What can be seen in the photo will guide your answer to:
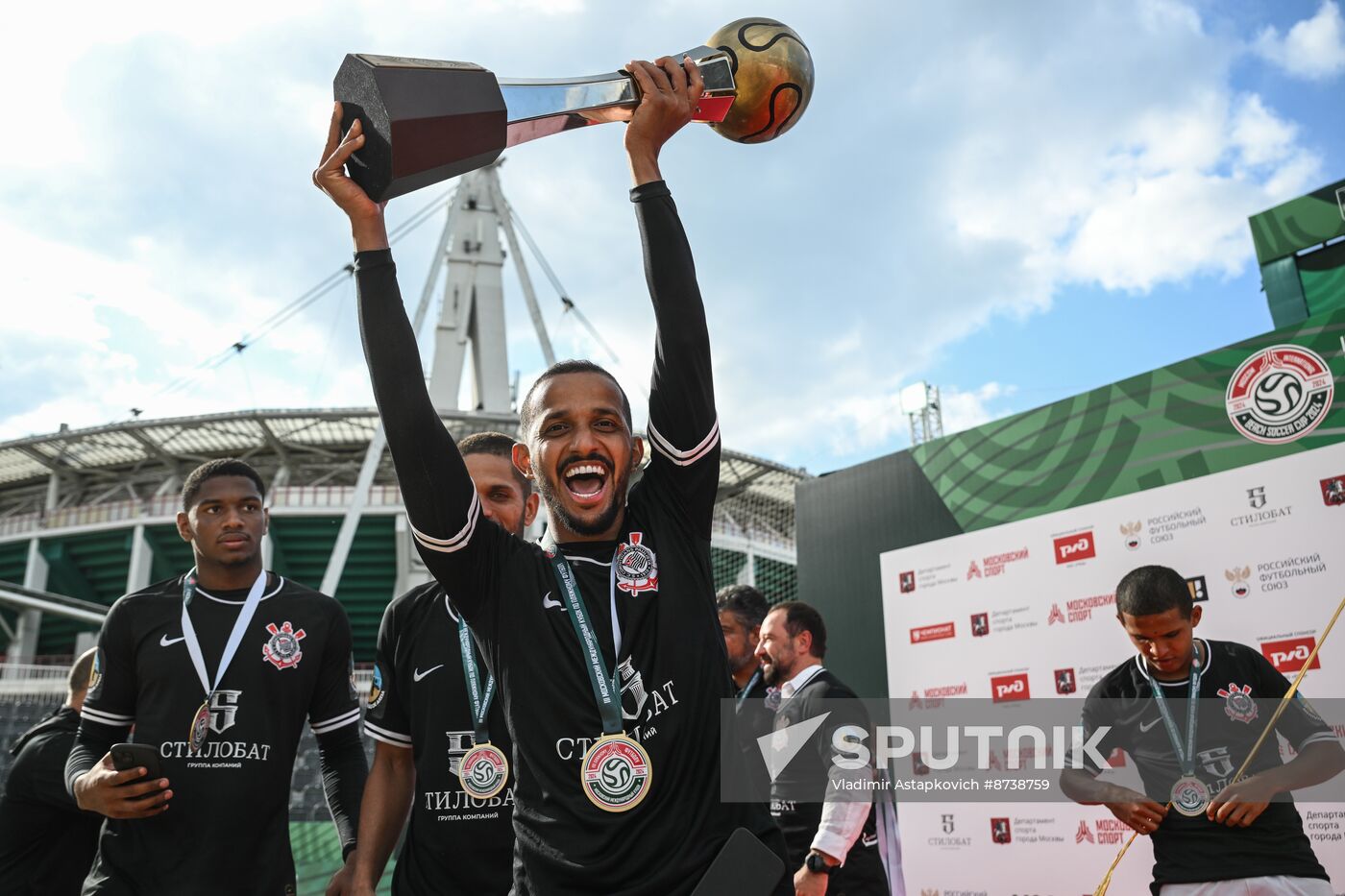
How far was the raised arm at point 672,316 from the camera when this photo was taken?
1.86 metres

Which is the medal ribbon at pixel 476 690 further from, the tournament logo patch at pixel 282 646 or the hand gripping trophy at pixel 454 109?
the hand gripping trophy at pixel 454 109

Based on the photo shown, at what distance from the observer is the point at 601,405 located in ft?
6.37

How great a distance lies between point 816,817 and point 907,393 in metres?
16.0

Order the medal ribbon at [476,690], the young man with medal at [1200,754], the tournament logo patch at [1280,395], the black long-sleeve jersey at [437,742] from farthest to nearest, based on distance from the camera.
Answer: the tournament logo patch at [1280,395], the young man with medal at [1200,754], the medal ribbon at [476,690], the black long-sleeve jersey at [437,742]

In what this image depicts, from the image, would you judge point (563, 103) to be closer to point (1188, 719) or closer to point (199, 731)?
point (199, 731)

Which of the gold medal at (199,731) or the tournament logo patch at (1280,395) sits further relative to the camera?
the tournament logo patch at (1280,395)

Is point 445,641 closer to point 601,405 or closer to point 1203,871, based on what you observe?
point 601,405

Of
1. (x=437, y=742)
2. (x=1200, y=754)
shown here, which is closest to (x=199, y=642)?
(x=437, y=742)

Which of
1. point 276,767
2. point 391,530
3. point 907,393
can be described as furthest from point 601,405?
point 391,530

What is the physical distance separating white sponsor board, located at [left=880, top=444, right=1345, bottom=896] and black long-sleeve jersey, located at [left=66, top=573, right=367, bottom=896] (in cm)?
597

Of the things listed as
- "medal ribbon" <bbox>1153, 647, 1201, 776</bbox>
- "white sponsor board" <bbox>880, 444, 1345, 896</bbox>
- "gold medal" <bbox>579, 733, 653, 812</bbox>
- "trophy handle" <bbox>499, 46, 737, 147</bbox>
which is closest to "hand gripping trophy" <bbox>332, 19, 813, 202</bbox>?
"trophy handle" <bbox>499, 46, 737, 147</bbox>

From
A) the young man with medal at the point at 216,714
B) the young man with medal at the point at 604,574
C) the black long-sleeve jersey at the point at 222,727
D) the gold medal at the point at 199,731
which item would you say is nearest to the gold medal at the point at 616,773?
the young man with medal at the point at 604,574

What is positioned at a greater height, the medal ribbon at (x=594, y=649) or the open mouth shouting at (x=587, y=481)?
the open mouth shouting at (x=587, y=481)

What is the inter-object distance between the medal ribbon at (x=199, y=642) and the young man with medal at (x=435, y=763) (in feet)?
1.58
